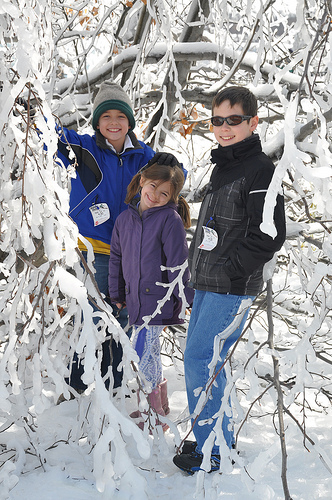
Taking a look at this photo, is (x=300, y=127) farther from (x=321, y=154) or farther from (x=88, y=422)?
(x=88, y=422)

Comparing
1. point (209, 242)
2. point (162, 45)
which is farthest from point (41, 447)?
point (162, 45)

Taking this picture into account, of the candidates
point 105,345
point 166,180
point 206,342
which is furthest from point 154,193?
point 105,345

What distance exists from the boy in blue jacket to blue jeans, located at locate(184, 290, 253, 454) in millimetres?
718

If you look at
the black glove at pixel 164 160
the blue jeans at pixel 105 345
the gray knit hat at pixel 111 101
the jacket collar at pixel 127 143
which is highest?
A: the gray knit hat at pixel 111 101

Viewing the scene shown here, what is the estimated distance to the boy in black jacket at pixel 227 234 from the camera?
71.8 inches

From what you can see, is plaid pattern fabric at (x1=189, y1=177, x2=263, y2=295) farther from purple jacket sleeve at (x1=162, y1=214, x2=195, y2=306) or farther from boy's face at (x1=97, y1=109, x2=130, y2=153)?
boy's face at (x1=97, y1=109, x2=130, y2=153)

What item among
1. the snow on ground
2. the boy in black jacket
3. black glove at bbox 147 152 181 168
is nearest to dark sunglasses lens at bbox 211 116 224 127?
the boy in black jacket

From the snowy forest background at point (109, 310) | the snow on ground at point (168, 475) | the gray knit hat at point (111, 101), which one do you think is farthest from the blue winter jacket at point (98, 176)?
the snow on ground at point (168, 475)

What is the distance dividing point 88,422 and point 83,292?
1.33 meters

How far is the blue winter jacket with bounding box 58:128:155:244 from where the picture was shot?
246cm

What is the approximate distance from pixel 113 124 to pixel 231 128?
0.77 metres

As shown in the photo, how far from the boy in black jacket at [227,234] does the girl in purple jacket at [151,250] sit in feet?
1.04

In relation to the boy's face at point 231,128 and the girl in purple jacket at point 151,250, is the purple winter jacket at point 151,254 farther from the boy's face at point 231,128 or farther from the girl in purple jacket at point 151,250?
the boy's face at point 231,128

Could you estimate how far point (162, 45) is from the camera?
9.93 feet
